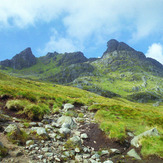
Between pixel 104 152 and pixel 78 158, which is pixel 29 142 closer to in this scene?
pixel 78 158

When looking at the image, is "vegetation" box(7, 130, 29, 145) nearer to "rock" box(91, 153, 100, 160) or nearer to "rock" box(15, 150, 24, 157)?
"rock" box(15, 150, 24, 157)

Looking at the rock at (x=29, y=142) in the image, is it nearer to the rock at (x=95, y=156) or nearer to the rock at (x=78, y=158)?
the rock at (x=78, y=158)

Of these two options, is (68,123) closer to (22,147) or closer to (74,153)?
(74,153)

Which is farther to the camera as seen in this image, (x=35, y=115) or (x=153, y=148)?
(x=35, y=115)

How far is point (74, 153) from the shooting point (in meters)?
7.46

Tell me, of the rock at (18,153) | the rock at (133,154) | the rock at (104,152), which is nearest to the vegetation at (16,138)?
the rock at (18,153)

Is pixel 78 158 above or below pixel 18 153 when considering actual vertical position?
below

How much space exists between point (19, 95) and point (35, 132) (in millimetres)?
10340

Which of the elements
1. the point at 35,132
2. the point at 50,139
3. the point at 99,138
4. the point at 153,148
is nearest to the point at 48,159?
the point at 50,139

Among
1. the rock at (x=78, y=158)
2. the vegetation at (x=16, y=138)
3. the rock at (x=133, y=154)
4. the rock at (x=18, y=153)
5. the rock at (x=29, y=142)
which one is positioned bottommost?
the rock at (x=133, y=154)

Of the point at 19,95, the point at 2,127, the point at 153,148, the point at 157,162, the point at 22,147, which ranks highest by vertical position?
the point at 19,95

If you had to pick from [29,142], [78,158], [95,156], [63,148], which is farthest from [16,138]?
[95,156]

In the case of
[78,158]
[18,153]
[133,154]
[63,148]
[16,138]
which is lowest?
[133,154]

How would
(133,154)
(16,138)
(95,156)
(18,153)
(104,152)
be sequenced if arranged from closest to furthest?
(18,153), (16,138), (95,156), (133,154), (104,152)
